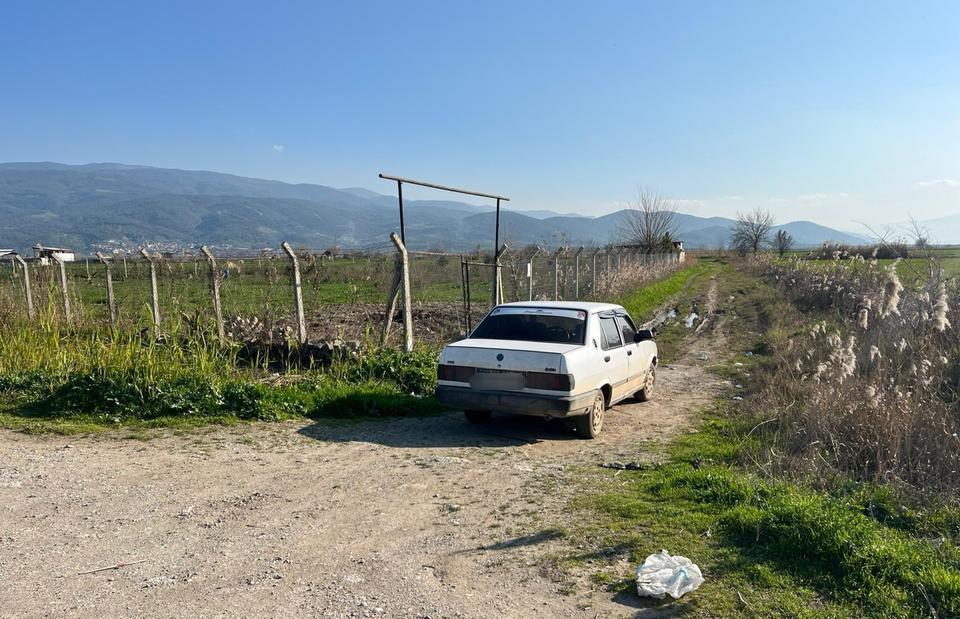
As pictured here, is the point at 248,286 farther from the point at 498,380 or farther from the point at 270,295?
the point at 498,380

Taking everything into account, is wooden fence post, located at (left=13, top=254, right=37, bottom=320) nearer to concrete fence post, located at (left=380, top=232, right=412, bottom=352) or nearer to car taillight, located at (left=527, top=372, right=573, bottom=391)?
concrete fence post, located at (left=380, top=232, right=412, bottom=352)

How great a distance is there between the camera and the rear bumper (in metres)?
7.22

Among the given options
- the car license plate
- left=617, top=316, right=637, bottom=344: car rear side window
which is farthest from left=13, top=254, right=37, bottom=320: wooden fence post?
left=617, top=316, right=637, bottom=344: car rear side window

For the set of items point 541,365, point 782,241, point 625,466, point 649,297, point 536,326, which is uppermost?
point 782,241

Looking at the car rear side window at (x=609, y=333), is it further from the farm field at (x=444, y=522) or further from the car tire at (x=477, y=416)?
the car tire at (x=477, y=416)

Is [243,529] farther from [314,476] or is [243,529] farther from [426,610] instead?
[426,610]

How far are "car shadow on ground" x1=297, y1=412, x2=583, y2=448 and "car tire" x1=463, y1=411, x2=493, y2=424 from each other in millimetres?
63

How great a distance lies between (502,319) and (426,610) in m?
5.03

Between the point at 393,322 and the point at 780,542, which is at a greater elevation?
the point at 393,322

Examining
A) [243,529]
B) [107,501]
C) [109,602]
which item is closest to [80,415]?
[107,501]

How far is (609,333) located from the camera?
8.73 m

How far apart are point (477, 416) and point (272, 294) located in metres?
9.83

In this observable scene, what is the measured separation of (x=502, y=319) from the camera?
27.9ft

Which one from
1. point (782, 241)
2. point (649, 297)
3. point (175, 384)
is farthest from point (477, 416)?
point (782, 241)
